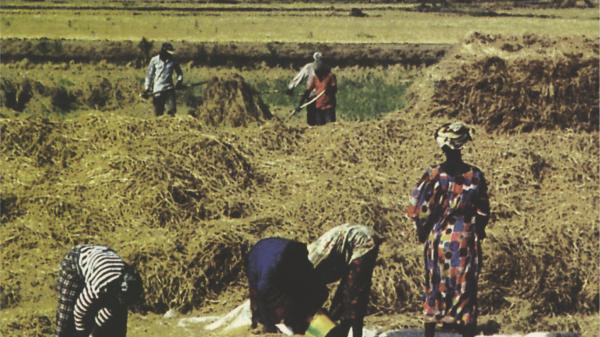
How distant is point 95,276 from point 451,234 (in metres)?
2.05

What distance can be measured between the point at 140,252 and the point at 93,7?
31765mm

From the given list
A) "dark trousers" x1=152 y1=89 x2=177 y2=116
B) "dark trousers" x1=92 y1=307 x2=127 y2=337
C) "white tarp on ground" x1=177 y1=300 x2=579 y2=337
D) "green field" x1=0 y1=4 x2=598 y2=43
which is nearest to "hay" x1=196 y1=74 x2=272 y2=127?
"dark trousers" x1=152 y1=89 x2=177 y2=116

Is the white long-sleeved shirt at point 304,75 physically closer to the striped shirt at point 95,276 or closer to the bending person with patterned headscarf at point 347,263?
the bending person with patterned headscarf at point 347,263

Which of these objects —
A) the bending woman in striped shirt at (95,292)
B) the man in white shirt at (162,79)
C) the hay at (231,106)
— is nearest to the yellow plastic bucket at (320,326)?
the bending woman in striped shirt at (95,292)

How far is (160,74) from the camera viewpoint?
15086 mm

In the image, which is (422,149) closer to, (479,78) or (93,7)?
(479,78)

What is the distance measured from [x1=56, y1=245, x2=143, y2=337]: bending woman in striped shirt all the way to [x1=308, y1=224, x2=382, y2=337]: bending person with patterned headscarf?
1.05m

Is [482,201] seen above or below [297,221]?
above

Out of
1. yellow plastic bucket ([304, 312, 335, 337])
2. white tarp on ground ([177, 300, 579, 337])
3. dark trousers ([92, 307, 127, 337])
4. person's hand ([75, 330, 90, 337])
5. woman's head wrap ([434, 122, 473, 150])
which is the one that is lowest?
white tarp on ground ([177, 300, 579, 337])

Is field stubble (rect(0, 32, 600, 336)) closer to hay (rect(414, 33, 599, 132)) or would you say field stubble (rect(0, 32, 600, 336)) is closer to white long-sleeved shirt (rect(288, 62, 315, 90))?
hay (rect(414, 33, 599, 132))

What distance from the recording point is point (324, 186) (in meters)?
11.2

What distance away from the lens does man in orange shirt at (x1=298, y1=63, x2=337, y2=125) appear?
14.8 metres

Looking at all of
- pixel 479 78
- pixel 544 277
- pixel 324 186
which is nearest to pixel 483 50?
pixel 479 78

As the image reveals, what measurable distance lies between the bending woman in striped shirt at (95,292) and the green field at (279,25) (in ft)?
79.6
